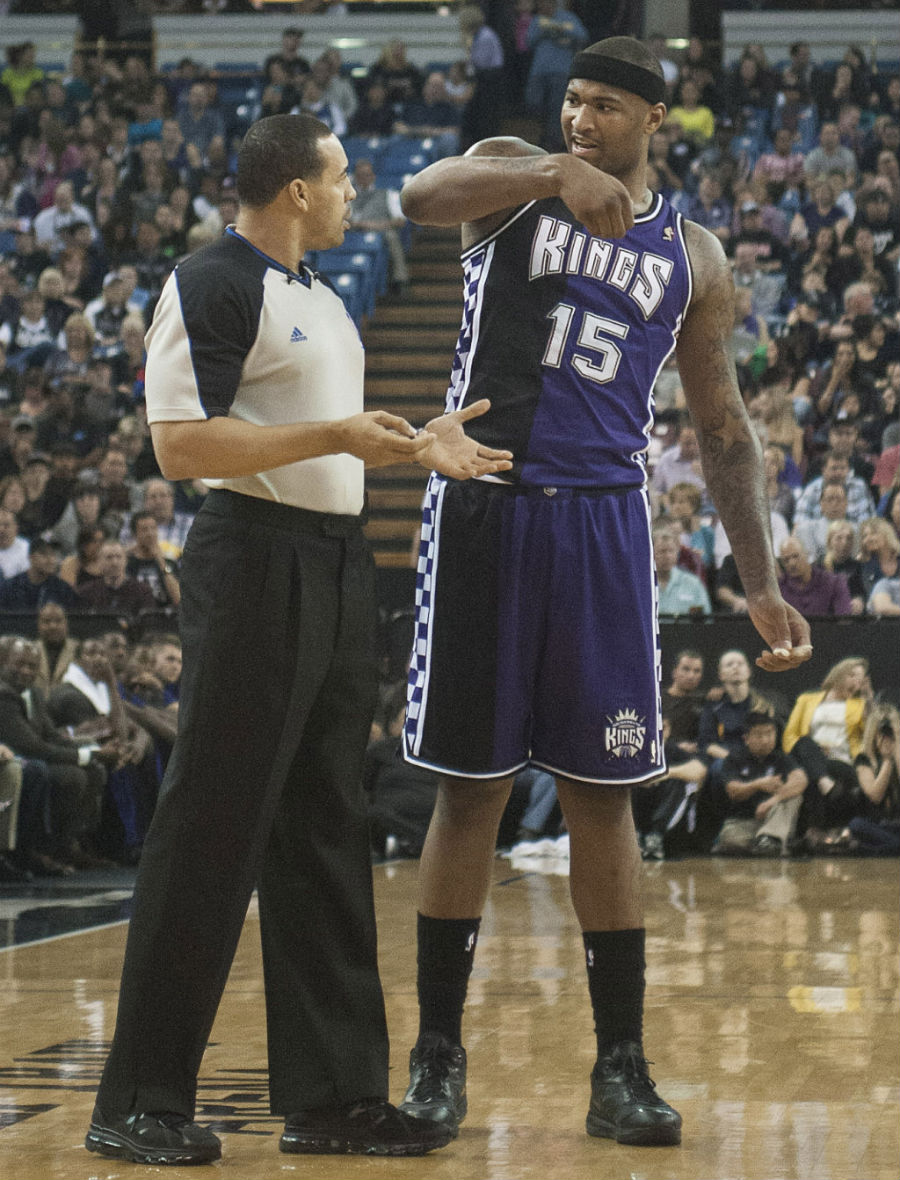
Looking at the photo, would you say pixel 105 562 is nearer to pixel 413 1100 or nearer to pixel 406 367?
pixel 406 367

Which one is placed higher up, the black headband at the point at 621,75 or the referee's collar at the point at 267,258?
the black headband at the point at 621,75

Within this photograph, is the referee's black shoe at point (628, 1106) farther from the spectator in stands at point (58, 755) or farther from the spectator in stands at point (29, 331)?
the spectator in stands at point (29, 331)

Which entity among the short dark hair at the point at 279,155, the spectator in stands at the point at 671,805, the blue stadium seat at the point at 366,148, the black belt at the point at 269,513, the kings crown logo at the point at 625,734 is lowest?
the spectator in stands at the point at 671,805

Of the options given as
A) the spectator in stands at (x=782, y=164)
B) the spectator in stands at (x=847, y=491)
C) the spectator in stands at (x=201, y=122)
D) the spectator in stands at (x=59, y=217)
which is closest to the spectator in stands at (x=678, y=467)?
the spectator in stands at (x=847, y=491)

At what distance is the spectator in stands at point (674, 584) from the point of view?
10.7 metres

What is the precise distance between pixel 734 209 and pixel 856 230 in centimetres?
126

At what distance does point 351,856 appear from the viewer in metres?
3.40

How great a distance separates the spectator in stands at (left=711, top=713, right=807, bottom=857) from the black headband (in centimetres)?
661

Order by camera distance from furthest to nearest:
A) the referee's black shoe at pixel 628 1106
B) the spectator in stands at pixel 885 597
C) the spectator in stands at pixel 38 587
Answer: the spectator in stands at pixel 38 587, the spectator in stands at pixel 885 597, the referee's black shoe at pixel 628 1106

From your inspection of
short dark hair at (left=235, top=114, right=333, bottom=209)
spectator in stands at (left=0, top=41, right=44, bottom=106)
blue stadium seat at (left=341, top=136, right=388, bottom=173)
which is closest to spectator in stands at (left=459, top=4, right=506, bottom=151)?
blue stadium seat at (left=341, top=136, right=388, bottom=173)

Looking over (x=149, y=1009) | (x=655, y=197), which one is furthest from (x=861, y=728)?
(x=149, y=1009)

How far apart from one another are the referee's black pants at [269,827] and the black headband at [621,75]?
1.04 m

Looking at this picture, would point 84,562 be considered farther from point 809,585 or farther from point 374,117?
point 374,117

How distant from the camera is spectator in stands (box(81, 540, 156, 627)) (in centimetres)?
1082
